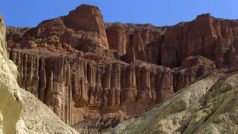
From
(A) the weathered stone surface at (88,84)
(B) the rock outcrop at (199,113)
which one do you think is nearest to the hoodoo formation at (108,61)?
(A) the weathered stone surface at (88,84)

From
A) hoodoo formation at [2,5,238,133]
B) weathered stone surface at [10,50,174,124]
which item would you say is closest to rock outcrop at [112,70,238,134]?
hoodoo formation at [2,5,238,133]

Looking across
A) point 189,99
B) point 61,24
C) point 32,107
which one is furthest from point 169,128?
point 61,24

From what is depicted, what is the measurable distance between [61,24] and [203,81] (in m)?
94.1

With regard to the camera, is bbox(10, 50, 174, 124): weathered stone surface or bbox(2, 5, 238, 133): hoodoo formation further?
bbox(2, 5, 238, 133): hoodoo formation

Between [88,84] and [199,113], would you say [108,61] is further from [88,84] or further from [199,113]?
[199,113]

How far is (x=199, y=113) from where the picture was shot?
32625 millimetres

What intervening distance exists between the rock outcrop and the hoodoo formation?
1801 inches

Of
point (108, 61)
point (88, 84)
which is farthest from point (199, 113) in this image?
point (108, 61)

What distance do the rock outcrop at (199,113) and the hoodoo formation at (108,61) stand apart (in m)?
45.8

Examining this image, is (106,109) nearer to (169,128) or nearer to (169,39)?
(169,39)

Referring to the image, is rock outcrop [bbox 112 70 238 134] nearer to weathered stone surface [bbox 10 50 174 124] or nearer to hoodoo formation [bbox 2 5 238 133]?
hoodoo formation [bbox 2 5 238 133]

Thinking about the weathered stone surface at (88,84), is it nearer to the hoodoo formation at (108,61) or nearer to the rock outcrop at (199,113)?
the hoodoo formation at (108,61)

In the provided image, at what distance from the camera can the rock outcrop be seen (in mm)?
28297

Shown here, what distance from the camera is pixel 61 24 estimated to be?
138 meters
